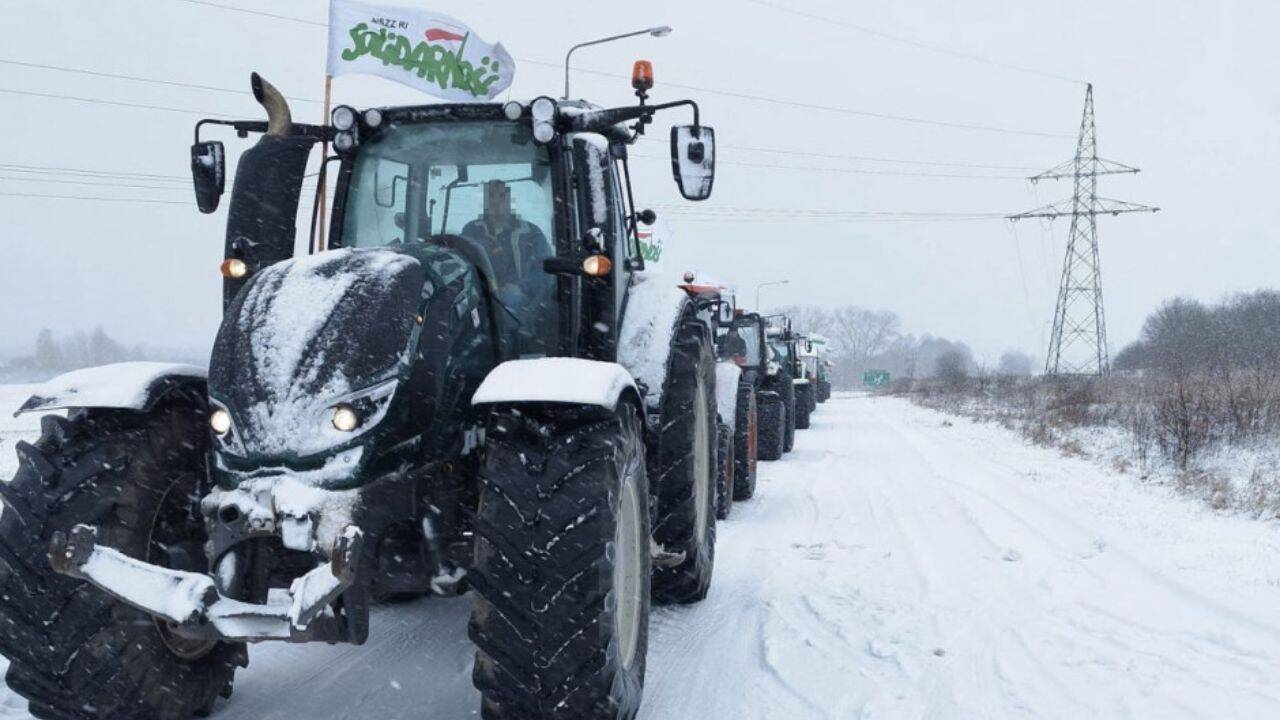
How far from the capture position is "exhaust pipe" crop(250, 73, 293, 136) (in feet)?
12.7

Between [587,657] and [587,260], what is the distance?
1.62 m

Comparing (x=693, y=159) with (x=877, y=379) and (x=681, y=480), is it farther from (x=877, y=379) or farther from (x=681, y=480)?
(x=877, y=379)

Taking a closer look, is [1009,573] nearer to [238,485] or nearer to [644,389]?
[644,389]

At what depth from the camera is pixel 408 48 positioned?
9727 millimetres

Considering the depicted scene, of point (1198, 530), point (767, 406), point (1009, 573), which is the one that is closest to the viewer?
point (1009, 573)

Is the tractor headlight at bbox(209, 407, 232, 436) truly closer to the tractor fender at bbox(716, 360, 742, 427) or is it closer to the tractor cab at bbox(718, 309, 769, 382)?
the tractor fender at bbox(716, 360, 742, 427)

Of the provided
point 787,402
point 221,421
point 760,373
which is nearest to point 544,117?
point 221,421

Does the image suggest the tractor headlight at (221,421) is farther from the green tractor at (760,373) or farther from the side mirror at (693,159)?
the green tractor at (760,373)

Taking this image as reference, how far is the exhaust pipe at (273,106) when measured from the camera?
3.88 metres

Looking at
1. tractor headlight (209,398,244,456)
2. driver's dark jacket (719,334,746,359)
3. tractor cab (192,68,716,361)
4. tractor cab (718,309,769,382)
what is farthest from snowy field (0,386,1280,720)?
tractor cab (718,309,769,382)

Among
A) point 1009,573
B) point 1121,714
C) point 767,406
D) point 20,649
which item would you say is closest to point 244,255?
point 20,649

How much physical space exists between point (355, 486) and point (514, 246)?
1.44m

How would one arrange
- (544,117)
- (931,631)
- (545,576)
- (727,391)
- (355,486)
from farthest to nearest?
1. (727,391)
2. (931,631)
3. (544,117)
4. (355,486)
5. (545,576)

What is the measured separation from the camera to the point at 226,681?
Result: 11.6 feet
